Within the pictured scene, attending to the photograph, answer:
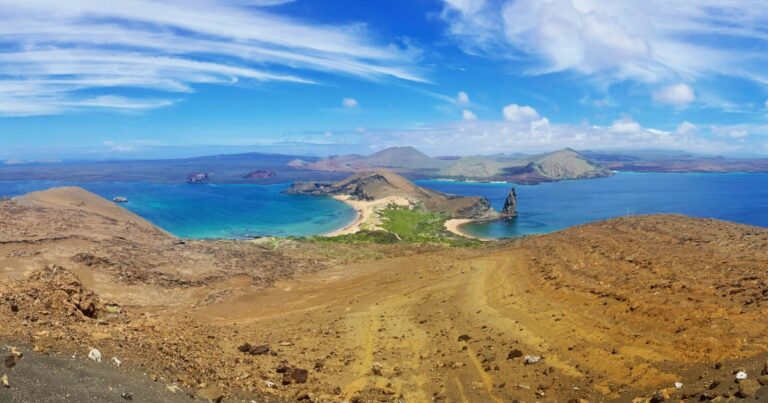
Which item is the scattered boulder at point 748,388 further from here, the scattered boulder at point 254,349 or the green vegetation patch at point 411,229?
the green vegetation patch at point 411,229

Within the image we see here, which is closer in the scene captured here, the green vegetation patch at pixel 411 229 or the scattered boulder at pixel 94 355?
the scattered boulder at pixel 94 355

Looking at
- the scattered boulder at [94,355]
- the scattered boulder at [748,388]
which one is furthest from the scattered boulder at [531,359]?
the scattered boulder at [94,355]

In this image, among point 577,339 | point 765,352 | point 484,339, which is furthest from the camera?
point 484,339

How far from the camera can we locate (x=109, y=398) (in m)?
9.01

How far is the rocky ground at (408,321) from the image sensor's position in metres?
11.0

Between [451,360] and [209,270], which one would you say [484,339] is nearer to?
[451,360]

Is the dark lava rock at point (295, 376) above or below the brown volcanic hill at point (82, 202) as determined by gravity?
below

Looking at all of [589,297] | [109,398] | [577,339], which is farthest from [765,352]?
[109,398]

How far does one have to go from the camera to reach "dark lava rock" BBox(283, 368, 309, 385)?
1321 cm

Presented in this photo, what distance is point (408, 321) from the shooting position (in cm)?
1975

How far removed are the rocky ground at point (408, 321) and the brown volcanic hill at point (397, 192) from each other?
78740 millimetres

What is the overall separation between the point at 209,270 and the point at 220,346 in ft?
46.2

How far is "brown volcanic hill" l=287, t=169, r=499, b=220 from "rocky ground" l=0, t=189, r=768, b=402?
258ft

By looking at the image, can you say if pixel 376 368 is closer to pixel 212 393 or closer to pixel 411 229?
pixel 212 393
